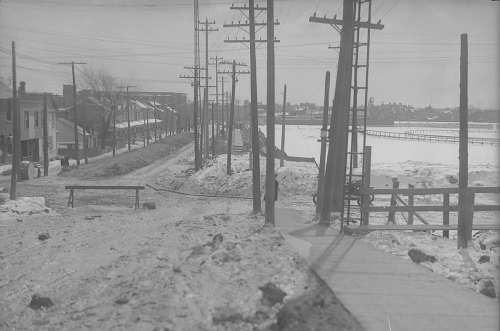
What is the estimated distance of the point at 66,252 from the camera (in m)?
11.2

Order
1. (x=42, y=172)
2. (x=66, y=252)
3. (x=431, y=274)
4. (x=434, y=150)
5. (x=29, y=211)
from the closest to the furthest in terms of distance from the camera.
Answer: (x=431, y=274) → (x=66, y=252) → (x=29, y=211) → (x=42, y=172) → (x=434, y=150)

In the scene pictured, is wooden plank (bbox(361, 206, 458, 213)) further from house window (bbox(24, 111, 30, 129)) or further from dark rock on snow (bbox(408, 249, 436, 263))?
house window (bbox(24, 111, 30, 129))

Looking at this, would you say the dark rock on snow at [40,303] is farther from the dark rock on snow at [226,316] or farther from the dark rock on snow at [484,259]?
the dark rock on snow at [484,259]

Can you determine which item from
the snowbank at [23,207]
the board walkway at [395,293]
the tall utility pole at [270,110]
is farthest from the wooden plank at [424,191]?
the snowbank at [23,207]

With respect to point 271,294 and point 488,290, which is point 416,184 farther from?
point 271,294

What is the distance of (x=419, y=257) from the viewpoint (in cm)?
915

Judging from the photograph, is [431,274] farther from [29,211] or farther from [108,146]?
[108,146]

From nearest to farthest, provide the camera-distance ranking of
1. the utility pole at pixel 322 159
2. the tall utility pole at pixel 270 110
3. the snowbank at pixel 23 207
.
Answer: the tall utility pole at pixel 270 110 < the utility pole at pixel 322 159 < the snowbank at pixel 23 207

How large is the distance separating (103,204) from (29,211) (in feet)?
21.7

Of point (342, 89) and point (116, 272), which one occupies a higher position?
point (342, 89)

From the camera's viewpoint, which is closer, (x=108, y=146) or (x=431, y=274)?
(x=431, y=274)

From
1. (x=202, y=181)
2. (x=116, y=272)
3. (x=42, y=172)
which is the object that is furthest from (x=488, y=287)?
(x=42, y=172)

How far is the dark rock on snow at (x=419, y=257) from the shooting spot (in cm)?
909

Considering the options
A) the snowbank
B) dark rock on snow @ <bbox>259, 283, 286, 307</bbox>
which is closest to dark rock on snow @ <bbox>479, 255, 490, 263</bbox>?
dark rock on snow @ <bbox>259, 283, 286, 307</bbox>
